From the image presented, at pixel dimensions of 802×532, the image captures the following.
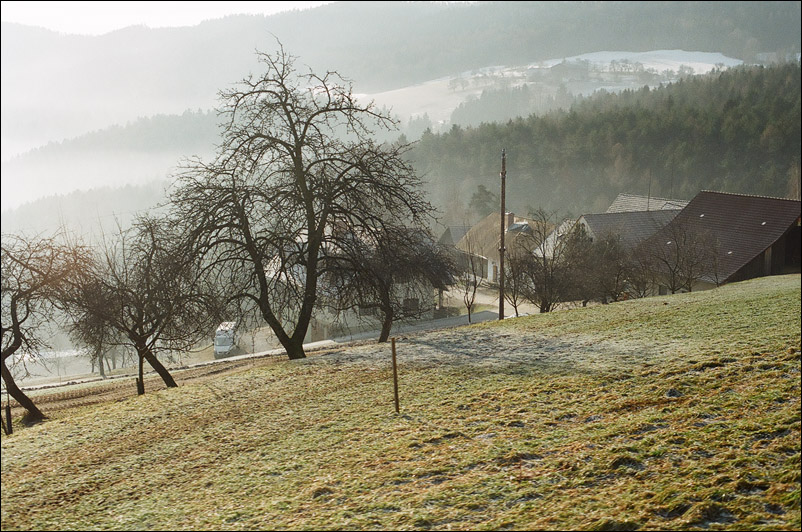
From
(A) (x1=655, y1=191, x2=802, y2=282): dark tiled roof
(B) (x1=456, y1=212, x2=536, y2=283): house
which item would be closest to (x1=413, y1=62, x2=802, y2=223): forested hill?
(B) (x1=456, y1=212, x2=536, y2=283): house

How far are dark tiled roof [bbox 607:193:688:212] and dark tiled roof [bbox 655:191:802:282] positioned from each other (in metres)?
12.0

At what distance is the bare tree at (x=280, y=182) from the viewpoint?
44.3 feet

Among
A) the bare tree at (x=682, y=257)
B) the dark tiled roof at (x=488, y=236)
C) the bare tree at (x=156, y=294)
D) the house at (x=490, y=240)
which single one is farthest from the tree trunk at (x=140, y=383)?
the dark tiled roof at (x=488, y=236)

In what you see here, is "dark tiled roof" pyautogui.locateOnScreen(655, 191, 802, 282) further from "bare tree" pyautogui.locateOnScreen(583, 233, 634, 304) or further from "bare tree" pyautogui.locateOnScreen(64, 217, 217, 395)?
"bare tree" pyautogui.locateOnScreen(64, 217, 217, 395)

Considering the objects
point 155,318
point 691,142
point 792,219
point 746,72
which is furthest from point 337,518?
point 746,72

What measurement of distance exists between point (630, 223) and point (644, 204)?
10.3 meters

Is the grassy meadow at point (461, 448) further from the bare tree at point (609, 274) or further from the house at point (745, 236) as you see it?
the house at point (745, 236)

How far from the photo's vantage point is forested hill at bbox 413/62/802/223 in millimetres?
59469

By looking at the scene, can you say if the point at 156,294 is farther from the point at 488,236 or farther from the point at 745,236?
the point at 488,236

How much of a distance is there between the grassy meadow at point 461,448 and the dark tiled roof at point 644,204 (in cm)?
3516

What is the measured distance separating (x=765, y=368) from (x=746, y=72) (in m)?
86.7

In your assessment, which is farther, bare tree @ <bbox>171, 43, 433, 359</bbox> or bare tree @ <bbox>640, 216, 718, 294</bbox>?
bare tree @ <bbox>640, 216, 718, 294</bbox>

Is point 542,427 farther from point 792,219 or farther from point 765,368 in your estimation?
point 792,219

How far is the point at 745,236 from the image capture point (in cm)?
2698
